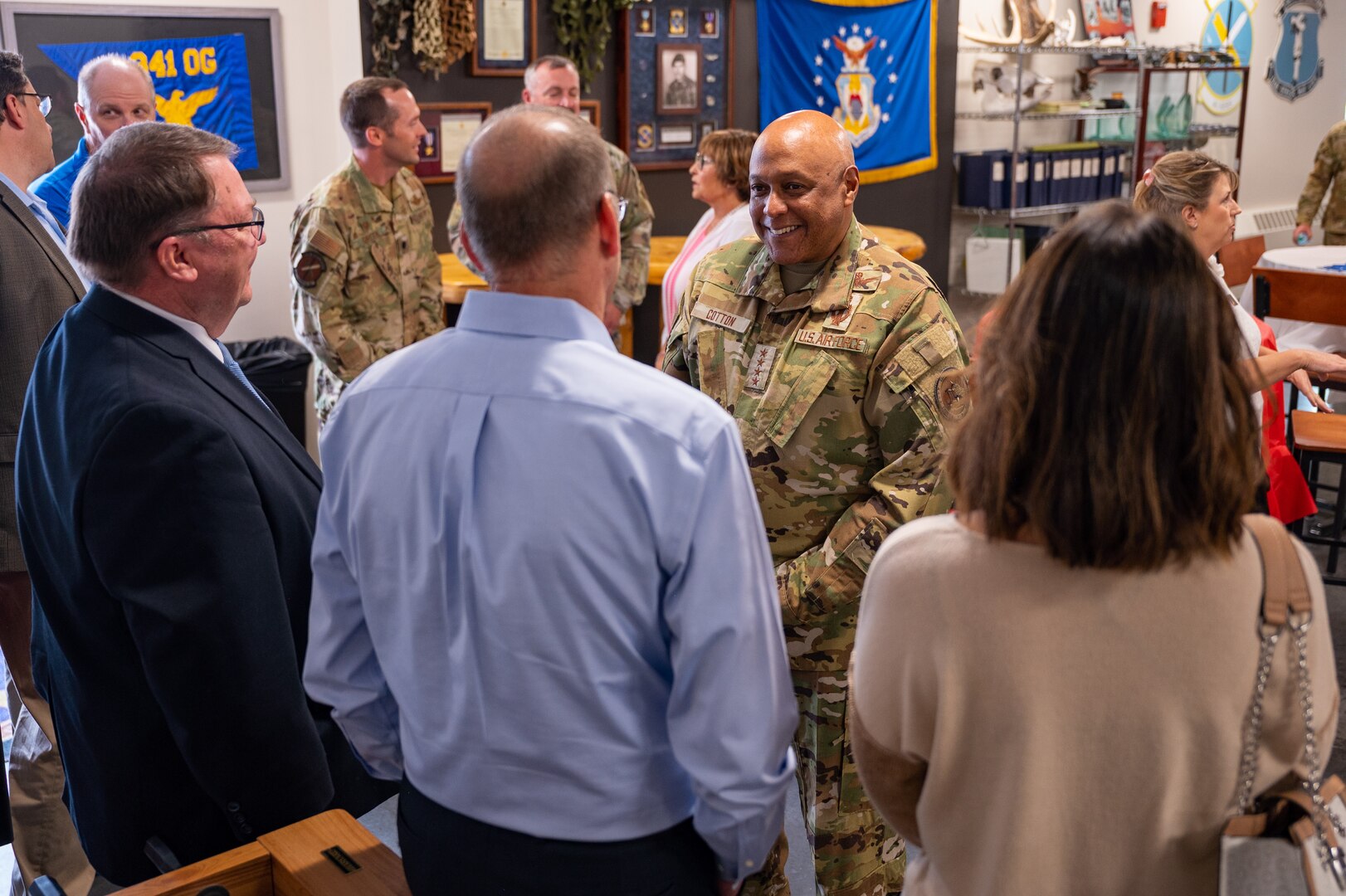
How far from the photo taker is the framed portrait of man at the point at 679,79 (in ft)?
22.2

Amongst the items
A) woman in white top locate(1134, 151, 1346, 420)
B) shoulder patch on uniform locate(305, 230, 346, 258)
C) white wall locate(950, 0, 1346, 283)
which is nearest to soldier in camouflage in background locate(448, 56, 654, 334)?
shoulder patch on uniform locate(305, 230, 346, 258)

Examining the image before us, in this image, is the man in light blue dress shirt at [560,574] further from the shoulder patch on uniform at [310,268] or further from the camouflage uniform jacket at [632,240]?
the camouflage uniform jacket at [632,240]

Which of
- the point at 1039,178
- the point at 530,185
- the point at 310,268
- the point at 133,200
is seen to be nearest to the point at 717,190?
the point at 310,268

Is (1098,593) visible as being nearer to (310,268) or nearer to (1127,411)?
(1127,411)

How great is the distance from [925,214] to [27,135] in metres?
6.54

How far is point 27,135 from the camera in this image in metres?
2.81

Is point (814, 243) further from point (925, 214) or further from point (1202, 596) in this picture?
point (925, 214)

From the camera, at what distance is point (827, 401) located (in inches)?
82.8

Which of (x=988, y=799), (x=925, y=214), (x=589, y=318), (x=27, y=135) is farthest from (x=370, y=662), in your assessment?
(x=925, y=214)

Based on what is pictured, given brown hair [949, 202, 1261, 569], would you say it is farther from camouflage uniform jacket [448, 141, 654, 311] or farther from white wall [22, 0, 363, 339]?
white wall [22, 0, 363, 339]

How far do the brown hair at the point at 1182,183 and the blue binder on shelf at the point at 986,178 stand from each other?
5.27 meters

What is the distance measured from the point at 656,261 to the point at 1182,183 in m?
3.15

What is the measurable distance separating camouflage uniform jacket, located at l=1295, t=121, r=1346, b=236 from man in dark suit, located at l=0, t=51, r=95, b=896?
698 cm

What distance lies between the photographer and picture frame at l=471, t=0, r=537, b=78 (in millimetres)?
6000
